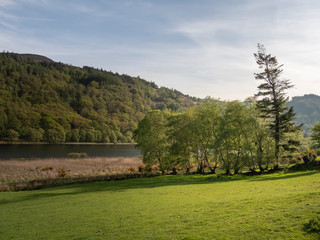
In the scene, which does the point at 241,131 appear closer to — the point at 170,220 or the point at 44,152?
the point at 170,220

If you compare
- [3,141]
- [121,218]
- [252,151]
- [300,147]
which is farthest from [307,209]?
[3,141]

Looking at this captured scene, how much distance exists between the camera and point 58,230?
14.7 m

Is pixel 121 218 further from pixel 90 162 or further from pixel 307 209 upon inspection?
pixel 90 162

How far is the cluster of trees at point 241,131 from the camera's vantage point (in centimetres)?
4209

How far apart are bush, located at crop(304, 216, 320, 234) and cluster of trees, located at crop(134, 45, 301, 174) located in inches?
1259

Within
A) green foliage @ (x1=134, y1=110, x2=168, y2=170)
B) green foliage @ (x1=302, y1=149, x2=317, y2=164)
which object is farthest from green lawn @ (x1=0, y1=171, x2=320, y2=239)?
green foliage @ (x1=134, y1=110, x2=168, y2=170)

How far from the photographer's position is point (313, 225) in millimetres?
9633

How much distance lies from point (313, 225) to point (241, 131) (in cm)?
3549

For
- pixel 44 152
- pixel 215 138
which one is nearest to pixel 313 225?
pixel 215 138

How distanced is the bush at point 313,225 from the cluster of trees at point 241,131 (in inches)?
1259

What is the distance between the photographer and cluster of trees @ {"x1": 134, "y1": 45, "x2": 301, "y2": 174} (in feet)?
138

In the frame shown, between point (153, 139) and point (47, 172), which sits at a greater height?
point (153, 139)

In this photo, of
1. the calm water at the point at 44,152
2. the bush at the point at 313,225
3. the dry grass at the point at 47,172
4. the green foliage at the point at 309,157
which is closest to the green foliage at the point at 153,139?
the dry grass at the point at 47,172

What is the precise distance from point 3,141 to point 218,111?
138m
